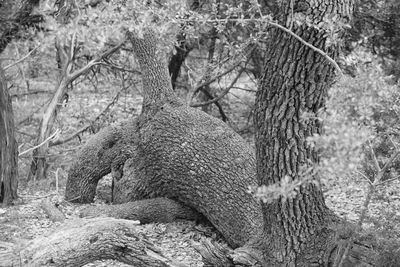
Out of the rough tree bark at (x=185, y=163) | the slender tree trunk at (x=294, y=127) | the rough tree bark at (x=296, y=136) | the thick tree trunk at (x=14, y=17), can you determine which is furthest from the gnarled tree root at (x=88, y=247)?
the thick tree trunk at (x=14, y=17)

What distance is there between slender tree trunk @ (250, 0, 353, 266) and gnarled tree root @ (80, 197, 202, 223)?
2.14 m

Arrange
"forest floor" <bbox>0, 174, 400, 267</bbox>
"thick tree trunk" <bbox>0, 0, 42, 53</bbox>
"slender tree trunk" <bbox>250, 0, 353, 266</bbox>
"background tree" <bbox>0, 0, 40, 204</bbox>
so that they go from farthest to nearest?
"thick tree trunk" <bbox>0, 0, 42, 53</bbox>
"background tree" <bbox>0, 0, 40, 204</bbox>
"forest floor" <bbox>0, 174, 400, 267</bbox>
"slender tree trunk" <bbox>250, 0, 353, 266</bbox>

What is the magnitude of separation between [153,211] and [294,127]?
2.92m

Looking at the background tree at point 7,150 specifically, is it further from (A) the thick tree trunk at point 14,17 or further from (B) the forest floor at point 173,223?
(A) the thick tree trunk at point 14,17

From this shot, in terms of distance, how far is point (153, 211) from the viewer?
677 cm

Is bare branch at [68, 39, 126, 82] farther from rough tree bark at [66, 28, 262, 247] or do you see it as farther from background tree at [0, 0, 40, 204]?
background tree at [0, 0, 40, 204]

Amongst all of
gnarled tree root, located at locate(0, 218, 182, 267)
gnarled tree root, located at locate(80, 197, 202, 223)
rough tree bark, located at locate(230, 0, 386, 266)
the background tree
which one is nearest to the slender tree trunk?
rough tree bark, located at locate(230, 0, 386, 266)

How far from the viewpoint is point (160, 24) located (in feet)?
12.2

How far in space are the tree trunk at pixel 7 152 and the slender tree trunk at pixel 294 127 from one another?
399 cm

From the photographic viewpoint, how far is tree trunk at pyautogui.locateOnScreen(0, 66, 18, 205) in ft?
23.9

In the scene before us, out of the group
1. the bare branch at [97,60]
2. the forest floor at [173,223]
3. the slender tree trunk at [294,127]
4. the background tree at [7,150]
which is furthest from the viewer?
the bare branch at [97,60]

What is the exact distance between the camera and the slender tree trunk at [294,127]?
4.10 m

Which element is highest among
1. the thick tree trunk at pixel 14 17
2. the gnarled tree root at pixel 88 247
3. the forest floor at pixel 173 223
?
the thick tree trunk at pixel 14 17

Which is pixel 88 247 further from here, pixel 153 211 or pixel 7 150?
pixel 7 150
